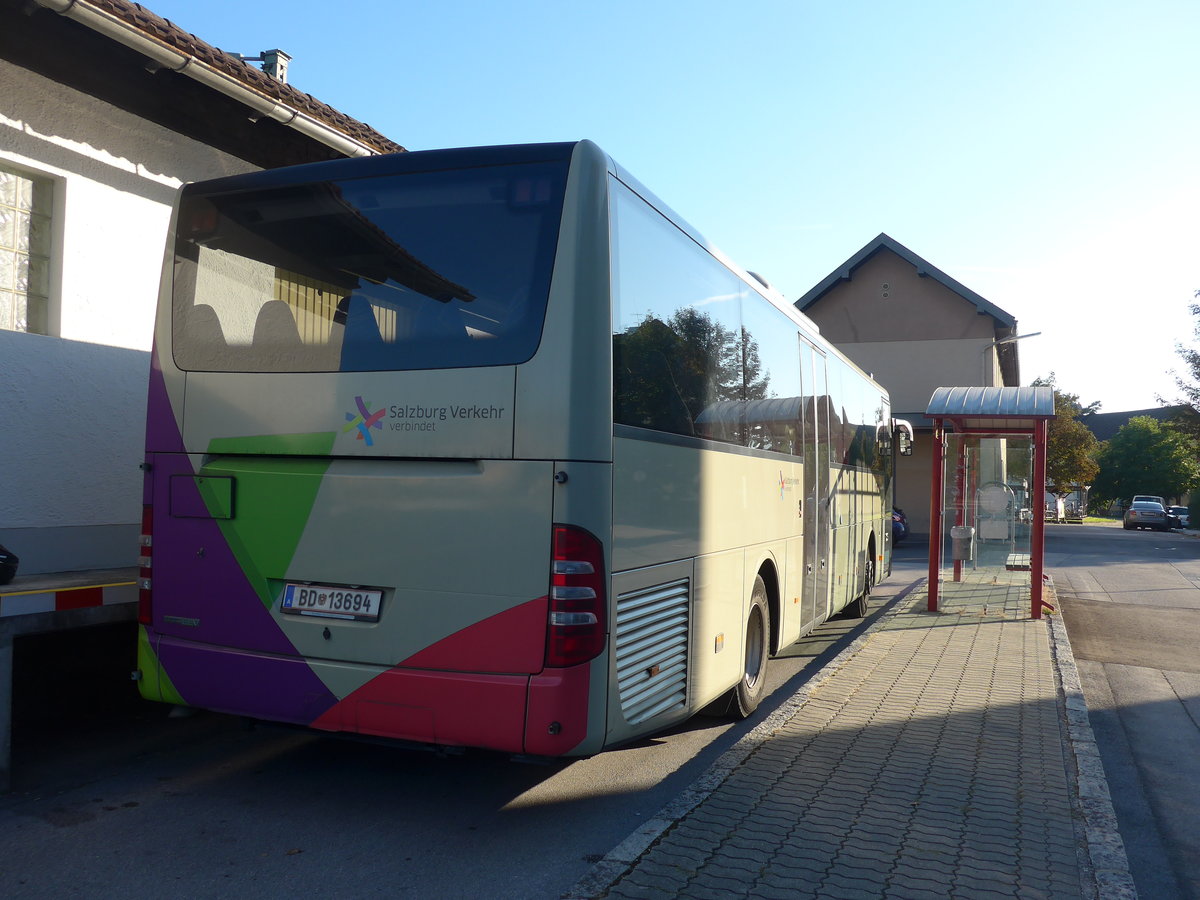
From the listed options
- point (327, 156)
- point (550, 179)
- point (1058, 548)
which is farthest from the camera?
point (1058, 548)

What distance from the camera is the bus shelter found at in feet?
42.5

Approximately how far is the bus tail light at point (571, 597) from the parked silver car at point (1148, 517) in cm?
5240

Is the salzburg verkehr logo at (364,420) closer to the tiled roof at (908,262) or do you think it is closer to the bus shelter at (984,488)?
the bus shelter at (984,488)

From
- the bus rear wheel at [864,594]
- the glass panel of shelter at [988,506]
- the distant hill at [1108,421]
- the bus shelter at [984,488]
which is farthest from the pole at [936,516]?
the distant hill at [1108,421]

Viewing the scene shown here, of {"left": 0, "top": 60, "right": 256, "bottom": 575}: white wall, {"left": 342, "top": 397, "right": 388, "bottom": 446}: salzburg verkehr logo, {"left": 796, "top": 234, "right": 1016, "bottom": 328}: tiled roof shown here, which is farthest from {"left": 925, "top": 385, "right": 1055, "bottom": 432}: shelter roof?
{"left": 796, "top": 234, "right": 1016, "bottom": 328}: tiled roof

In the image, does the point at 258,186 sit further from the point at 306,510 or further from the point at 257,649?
the point at 257,649

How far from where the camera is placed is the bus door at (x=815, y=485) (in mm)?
8719

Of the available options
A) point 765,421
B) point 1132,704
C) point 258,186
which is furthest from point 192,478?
point 1132,704

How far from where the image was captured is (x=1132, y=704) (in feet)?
27.6

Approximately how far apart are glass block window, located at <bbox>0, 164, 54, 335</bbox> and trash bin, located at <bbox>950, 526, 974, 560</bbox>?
38.6ft

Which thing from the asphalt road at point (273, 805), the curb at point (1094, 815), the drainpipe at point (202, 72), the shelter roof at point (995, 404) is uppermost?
the drainpipe at point (202, 72)

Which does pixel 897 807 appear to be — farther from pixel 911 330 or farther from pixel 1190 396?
pixel 1190 396

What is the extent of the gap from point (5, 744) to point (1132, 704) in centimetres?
797

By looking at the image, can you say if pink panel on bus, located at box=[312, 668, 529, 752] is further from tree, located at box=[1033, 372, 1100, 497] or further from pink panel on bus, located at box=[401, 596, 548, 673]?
tree, located at box=[1033, 372, 1100, 497]
